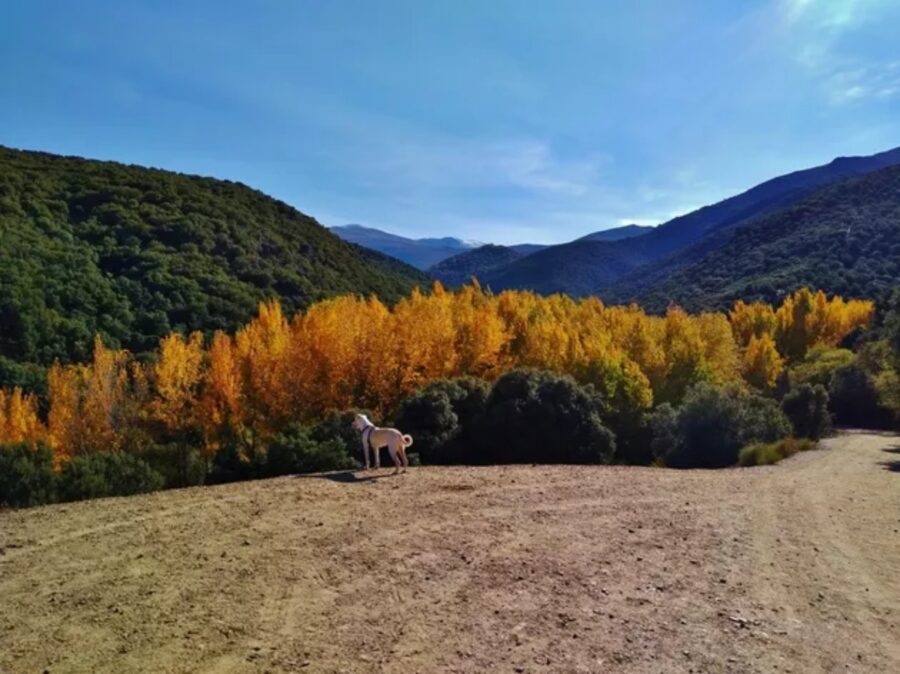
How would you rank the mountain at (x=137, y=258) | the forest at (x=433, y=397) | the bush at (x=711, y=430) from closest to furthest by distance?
the forest at (x=433, y=397) → the bush at (x=711, y=430) → the mountain at (x=137, y=258)

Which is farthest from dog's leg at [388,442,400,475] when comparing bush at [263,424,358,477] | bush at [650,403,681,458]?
bush at [650,403,681,458]

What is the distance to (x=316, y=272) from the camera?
7731 cm

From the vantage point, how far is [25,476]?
47.9 feet

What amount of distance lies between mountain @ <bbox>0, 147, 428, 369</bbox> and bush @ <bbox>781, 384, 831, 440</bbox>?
139 ft

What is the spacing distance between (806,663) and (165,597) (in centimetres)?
585

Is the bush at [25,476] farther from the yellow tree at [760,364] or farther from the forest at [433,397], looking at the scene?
the yellow tree at [760,364]

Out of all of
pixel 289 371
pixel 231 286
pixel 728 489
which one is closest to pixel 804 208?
pixel 231 286

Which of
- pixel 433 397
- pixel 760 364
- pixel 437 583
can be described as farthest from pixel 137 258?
pixel 437 583

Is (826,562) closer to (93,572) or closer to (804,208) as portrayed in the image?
(93,572)

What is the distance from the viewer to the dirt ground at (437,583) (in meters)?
A: 5.59

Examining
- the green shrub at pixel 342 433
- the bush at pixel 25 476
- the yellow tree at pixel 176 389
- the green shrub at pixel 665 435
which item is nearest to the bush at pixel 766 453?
the green shrub at pixel 665 435

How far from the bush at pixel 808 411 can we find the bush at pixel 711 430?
258 inches

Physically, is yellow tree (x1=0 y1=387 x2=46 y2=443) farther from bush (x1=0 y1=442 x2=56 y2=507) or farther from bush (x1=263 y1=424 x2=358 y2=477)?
bush (x1=263 y1=424 x2=358 y2=477)

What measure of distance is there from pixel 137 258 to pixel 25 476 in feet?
171
